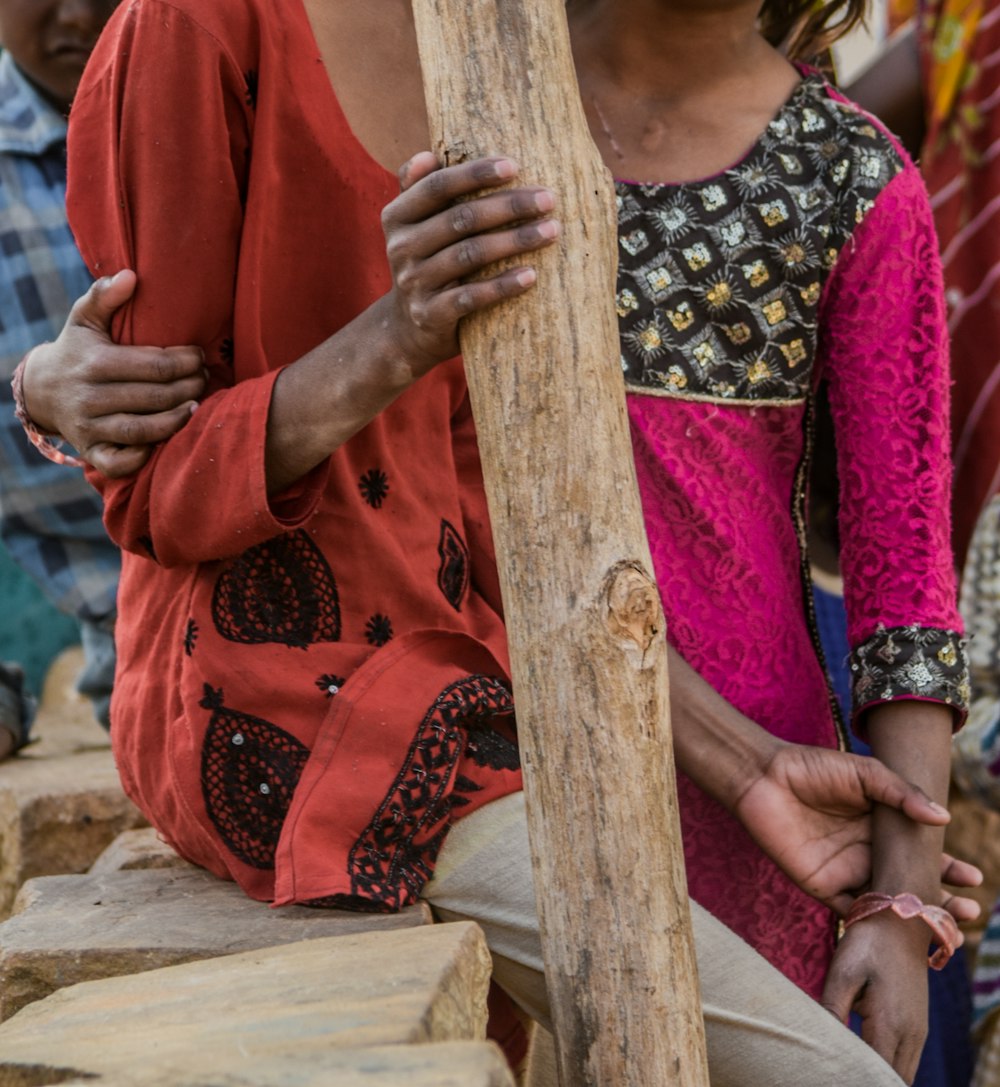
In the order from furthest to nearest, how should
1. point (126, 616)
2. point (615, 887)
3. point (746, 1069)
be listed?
point (126, 616) → point (746, 1069) → point (615, 887)

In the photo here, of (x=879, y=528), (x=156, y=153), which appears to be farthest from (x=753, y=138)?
(x=156, y=153)

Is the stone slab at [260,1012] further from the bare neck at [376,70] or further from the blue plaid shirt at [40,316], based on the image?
the blue plaid shirt at [40,316]

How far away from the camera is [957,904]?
1.92m

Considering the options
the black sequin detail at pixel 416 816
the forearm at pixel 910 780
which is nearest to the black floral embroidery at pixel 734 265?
the forearm at pixel 910 780

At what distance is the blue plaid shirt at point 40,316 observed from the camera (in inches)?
149

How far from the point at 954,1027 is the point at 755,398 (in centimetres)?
164

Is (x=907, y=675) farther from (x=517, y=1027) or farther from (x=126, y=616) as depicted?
(x=126, y=616)

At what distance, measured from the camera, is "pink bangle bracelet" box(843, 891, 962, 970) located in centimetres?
182

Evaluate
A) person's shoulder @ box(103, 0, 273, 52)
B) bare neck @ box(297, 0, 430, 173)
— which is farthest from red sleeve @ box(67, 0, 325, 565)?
bare neck @ box(297, 0, 430, 173)

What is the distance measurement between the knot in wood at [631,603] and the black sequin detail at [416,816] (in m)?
0.34

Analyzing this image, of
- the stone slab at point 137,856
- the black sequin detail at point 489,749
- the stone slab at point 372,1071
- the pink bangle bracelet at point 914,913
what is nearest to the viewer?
the stone slab at point 372,1071

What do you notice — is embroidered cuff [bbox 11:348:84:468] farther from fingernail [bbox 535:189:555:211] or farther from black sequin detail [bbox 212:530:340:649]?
fingernail [bbox 535:189:555:211]

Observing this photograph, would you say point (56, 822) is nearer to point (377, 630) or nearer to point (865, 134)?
point (377, 630)

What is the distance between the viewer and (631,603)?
4.49 ft
